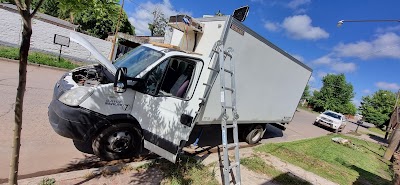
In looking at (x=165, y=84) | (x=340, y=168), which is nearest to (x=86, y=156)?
(x=165, y=84)

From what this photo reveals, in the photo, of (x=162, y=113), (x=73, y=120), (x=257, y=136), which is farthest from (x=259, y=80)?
(x=73, y=120)

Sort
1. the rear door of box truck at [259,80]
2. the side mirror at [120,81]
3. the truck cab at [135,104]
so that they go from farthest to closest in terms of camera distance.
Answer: the rear door of box truck at [259,80] < the truck cab at [135,104] < the side mirror at [120,81]

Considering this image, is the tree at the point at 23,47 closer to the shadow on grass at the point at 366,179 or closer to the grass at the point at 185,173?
the grass at the point at 185,173

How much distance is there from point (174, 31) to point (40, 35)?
53.2 feet

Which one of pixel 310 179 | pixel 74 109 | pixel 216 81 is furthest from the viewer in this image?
pixel 310 179

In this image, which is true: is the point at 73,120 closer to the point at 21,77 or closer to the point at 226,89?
the point at 21,77

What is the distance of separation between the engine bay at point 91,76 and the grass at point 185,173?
1884 millimetres

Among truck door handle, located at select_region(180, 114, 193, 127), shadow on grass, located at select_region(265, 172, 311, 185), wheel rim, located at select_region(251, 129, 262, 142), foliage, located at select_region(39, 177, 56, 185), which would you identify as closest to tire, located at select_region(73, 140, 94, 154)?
foliage, located at select_region(39, 177, 56, 185)

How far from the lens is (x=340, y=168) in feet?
28.5

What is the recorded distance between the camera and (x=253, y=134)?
8.73 metres

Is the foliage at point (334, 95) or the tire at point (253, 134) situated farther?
the foliage at point (334, 95)

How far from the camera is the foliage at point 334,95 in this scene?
58.8 m

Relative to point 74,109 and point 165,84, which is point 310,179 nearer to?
point 165,84

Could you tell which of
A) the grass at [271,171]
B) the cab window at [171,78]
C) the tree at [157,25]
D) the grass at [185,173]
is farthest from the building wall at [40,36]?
the tree at [157,25]
